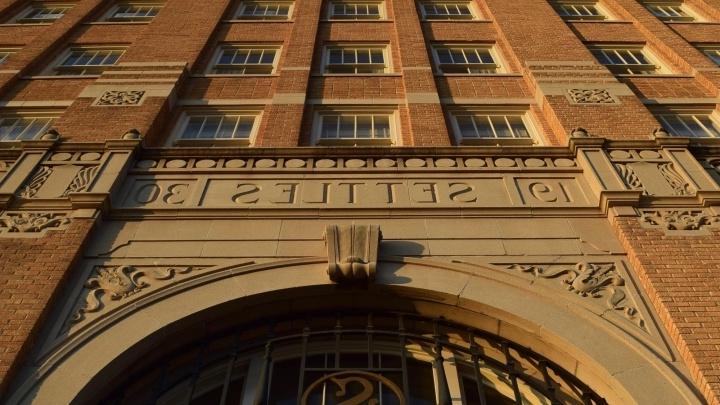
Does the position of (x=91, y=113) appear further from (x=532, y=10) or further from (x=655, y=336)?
(x=532, y=10)

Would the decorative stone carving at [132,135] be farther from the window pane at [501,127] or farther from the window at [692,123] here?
the window at [692,123]

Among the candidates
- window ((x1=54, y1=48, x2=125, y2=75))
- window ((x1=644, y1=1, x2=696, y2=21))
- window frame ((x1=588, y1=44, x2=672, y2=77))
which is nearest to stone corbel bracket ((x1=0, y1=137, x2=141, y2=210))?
window ((x1=54, y1=48, x2=125, y2=75))

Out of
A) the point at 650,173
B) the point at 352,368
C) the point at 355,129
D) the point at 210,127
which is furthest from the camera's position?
the point at 210,127

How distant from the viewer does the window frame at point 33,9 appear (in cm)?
1827

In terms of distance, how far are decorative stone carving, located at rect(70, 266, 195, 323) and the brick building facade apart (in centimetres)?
3

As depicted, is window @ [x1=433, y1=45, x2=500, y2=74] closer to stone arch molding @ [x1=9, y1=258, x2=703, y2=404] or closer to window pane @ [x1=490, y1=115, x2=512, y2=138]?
window pane @ [x1=490, y1=115, x2=512, y2=138]

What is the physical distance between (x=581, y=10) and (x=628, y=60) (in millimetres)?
3911

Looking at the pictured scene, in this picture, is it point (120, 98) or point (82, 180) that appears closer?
point (82, 180)

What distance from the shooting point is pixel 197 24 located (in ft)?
51.0

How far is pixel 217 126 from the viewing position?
12.0 metres

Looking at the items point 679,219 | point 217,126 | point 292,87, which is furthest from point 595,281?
point 217,126

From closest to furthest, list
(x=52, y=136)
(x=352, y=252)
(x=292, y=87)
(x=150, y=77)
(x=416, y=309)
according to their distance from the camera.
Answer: (x=416, y=309)
(x=352, y=252)
(x=52, y=136)
(x=150, y=77)
(x=292, y=87)

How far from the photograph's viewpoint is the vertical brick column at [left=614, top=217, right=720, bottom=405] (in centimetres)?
618

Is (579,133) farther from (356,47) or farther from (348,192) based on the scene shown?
(356,47)
